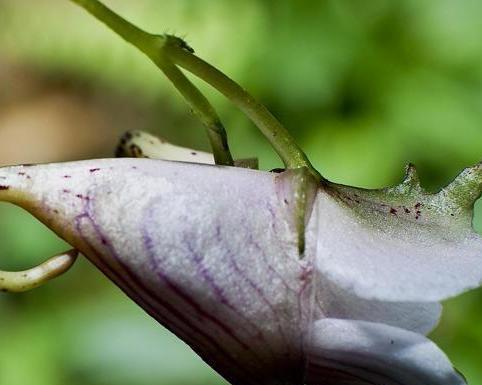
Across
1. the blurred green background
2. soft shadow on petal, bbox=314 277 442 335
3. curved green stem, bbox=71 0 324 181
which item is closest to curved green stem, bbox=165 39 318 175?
curved green stem, bbox=71 0 324 181

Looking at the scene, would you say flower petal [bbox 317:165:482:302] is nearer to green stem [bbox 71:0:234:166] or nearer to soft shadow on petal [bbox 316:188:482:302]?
soft shadow on petal [bbox 316:188:482:302]

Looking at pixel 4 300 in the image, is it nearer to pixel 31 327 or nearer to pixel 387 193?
pixel 31 327

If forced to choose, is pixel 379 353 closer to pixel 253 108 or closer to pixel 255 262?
pixel 255 262

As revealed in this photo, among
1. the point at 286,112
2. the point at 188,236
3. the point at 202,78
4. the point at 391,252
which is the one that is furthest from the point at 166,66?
the point at 286,112

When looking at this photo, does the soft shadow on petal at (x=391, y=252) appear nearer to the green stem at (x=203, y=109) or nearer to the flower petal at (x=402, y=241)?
the flower petal at (x=402, y=241)

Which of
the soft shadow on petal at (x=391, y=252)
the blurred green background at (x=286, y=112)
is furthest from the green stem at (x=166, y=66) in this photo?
the blurred green background at (x=286, y=112)

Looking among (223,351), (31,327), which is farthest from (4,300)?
(223,351)
